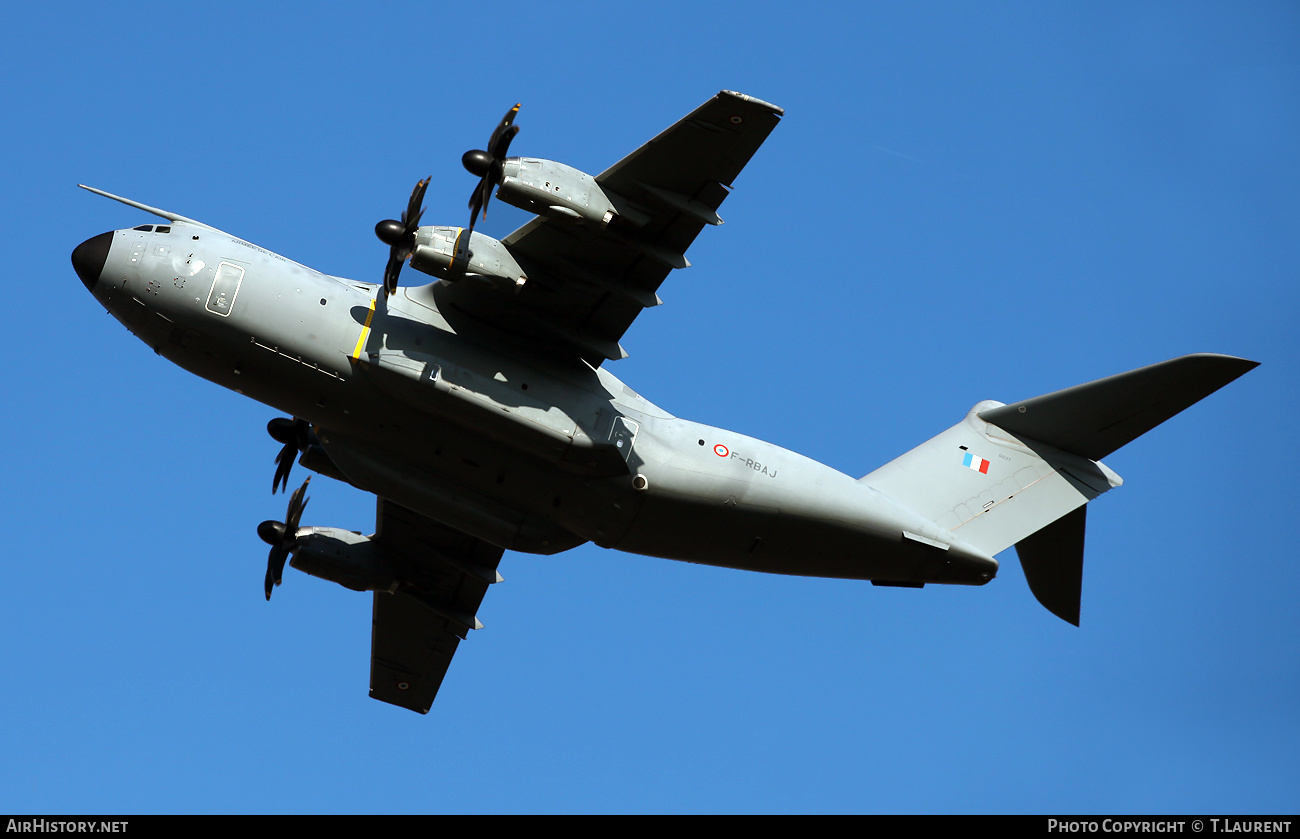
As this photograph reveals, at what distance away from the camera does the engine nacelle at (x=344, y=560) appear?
2131 centimetres

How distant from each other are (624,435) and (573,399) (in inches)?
35.2

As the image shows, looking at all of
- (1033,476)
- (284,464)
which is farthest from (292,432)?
(1033,476)

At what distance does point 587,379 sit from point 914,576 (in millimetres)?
5896

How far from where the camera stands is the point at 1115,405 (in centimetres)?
1952

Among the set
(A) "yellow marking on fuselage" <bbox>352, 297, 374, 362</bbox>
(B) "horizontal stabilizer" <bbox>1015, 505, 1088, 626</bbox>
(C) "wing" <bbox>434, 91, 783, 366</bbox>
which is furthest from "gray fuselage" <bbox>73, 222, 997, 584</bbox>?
(B) "horizontal stabilizer" <bbox>1015, 505, 1088, 626</bbox>

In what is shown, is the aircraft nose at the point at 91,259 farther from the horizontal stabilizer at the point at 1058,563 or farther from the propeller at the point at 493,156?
the horizontal stabilizer at the point at 1058,563

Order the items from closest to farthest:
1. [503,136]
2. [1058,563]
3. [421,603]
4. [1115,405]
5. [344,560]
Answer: [503,136] → [1115,405] → [1058,563] → [344,560] → [421,603]

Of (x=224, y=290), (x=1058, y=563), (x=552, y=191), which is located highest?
(x=552, y=191)

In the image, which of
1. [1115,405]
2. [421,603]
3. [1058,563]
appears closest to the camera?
[1115,405]

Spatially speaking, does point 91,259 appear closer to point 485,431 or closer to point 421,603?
point 485,431

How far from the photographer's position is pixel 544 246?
56.4ft

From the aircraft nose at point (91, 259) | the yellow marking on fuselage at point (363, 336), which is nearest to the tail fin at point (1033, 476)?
the yellow marking on fuselage at point (363, 336)

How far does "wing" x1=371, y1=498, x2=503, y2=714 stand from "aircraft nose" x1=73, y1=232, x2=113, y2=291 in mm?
6212
